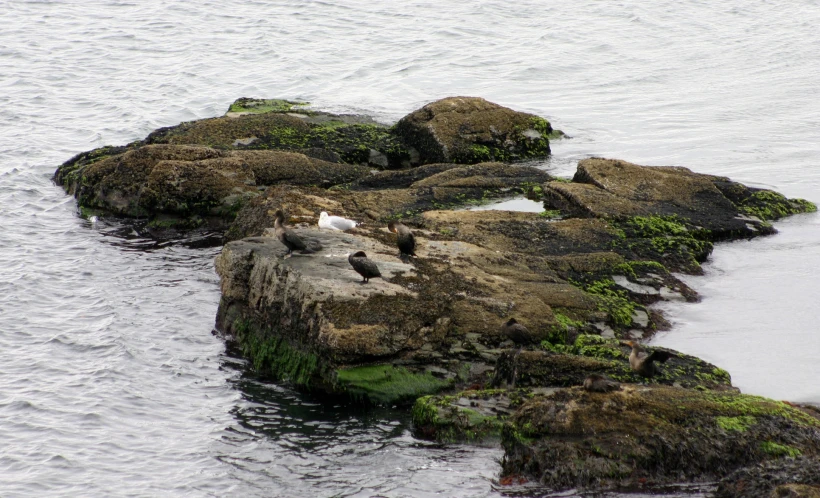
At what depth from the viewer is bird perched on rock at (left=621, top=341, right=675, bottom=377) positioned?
925 cm

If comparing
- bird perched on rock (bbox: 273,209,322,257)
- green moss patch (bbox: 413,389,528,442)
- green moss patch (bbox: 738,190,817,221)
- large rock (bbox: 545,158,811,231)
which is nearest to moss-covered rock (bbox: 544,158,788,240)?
large rock (bbox: 545,158,811,231)

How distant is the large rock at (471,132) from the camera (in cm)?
1822

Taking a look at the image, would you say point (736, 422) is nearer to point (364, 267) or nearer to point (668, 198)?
point (364, 267)

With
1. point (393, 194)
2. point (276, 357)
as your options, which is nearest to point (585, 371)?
point (276, 357)

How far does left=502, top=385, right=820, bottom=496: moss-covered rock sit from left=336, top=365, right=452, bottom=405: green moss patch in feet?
4.79

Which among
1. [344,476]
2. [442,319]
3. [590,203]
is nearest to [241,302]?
[442,319]

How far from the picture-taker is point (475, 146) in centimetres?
1844

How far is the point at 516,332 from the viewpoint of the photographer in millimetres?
9844

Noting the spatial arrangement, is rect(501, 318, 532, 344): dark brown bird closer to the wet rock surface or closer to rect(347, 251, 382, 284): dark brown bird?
the wet rock surface

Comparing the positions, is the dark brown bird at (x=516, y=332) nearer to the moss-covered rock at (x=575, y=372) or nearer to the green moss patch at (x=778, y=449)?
the moss-covered rock at (x=575, y=372)

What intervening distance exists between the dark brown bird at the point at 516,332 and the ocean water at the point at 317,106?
1618 mm

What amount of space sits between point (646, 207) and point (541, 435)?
708 cm

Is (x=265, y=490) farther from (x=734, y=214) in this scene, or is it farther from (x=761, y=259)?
(x=734, y=214)

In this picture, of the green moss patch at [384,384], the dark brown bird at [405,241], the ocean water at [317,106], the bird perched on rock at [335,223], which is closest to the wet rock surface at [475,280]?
the green moss patch at [384,384]
